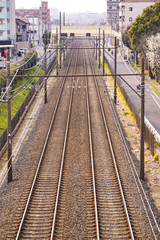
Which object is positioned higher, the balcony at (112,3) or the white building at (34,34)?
the balcony at (112,3)

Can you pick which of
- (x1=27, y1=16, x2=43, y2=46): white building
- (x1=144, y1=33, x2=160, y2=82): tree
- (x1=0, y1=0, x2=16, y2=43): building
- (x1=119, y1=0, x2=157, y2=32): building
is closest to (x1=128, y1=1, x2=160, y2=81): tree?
(x1=144, y1=33, x2=160, y2=82): tree

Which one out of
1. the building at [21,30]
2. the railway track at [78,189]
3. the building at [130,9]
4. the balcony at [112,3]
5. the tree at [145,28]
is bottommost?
the railway track at [78,189]

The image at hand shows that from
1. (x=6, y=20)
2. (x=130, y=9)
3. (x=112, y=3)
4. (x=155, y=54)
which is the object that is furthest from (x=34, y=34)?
(x=155, y=54)

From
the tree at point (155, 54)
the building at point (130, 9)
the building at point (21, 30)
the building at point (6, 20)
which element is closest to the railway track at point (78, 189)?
the tree at point (155, 54)

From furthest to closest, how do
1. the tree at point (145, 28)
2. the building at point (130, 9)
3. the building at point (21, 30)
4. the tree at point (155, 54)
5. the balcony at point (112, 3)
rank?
the balcony at point (112, 3)
the building at point (21, 30)
the building at point (130, 9)
the tree at point (145, 28)
the tree at point (155, 54)

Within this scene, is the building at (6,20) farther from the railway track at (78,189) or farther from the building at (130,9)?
the railway track at (78,189)

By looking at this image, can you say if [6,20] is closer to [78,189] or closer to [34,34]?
[34,34]

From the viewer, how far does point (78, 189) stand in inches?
616

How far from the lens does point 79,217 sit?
13047mm

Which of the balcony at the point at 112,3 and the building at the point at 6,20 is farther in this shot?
the balcony at the point at 112,3

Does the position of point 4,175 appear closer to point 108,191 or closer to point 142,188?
point 108,191

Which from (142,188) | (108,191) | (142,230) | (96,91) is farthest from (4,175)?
(96,91)

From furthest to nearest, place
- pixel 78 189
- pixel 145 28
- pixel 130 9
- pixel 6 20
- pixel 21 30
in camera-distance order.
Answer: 1. pixel 21 30
2. pixel 130 9
3. pixel 6 20
4. pixel 145 28
5. pixel 78 189

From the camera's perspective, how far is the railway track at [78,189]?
12172mm
